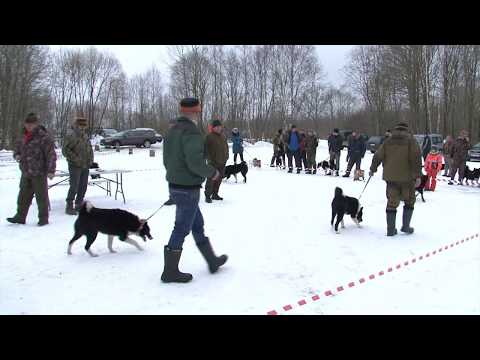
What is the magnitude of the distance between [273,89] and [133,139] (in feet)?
53.6

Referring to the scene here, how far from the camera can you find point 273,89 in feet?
132

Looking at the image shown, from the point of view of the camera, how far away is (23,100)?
104 feet

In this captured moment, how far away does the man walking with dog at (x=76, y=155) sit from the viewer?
6949 millimetres

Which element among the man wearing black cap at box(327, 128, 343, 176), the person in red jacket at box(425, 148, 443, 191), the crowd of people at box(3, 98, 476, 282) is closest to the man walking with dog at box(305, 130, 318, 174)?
the man wearing black cap at box(327, 128, 343, 176)

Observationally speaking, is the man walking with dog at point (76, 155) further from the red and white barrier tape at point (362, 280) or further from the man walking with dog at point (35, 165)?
the red and white barrier tape at point (362, 280)

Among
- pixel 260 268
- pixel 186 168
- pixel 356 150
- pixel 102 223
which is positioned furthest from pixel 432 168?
pixel 102 223

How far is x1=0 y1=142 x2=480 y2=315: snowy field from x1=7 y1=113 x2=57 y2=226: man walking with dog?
1.06 ft

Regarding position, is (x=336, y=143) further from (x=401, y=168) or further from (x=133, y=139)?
(x=133, y=139)

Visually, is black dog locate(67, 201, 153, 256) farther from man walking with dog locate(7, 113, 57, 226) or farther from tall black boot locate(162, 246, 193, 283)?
man walking with dog locate(7, 113, 57, 226)

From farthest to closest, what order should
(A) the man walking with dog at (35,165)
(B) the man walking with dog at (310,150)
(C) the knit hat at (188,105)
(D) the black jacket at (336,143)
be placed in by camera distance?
(B) the man walking with dog at (310,150) < (D) the black jacket at (336,143) < (A) the man walking with dog at (35,165) < (C) the knit hat at (188,105)

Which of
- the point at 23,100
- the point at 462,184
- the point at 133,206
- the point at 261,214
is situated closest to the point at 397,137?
the point at 261,214

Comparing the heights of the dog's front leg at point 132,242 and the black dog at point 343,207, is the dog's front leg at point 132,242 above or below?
below

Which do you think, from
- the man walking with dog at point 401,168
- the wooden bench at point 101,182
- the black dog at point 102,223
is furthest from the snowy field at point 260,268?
the wooden bench at point 101,182
